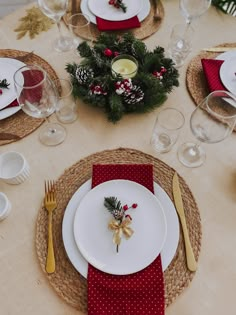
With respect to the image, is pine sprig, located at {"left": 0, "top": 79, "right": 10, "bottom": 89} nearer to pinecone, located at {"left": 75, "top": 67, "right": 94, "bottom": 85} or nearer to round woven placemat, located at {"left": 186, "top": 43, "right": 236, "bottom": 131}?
pinecone, located at {"left": 75, "top": 67, "right": 94, "bottom": 85}

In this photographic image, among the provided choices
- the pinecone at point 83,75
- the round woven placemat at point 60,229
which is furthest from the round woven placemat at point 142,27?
the round woven placemat at point 60,229

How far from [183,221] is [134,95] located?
1.13 ft

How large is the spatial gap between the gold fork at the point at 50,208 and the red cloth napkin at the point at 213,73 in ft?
1.72

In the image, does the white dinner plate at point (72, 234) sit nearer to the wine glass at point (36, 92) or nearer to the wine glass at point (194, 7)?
the wine glass at point (36, 92)

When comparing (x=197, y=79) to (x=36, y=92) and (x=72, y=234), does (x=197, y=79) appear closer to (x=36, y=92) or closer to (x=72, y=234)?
(x=36, y=92)

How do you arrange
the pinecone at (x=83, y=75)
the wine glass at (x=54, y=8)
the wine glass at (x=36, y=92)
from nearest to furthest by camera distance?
the wine glass at (x=36, y=92), the pinecone at (x=83, y=75), the wine glass at (x=54, y=8)

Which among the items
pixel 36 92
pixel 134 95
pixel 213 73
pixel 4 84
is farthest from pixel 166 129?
pixel 4 84

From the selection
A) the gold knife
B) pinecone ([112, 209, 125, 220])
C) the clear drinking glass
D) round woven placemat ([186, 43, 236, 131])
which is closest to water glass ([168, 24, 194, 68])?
round woven placemat ([186, 43, 236, 131])

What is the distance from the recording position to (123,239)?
2.15 ft

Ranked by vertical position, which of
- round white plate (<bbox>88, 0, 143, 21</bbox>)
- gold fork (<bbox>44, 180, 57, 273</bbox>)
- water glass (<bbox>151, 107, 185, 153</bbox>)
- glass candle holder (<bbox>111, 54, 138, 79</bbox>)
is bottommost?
gold fork (<bbox>44, 180, 57, 273</bbox>)

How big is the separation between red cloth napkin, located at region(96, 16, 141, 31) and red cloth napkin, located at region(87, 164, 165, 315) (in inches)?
28.6

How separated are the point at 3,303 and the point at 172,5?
41.1 inches

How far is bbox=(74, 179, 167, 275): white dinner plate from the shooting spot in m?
0.63

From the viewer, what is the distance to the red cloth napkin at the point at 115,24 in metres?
1.00
